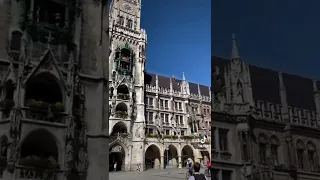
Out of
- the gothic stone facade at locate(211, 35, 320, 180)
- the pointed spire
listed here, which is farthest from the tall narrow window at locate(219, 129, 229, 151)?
the pointed spire

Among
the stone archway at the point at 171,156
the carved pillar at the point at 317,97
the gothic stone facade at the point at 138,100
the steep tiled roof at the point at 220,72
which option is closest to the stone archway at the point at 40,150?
the steep tiled roof at the point at 220,72

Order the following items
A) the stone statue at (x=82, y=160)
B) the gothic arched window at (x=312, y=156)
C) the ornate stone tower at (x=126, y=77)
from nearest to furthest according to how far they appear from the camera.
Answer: the gothic arched window at (x=312, y=156) < the stone statue at (x=82, y=160) < the ornate stone tower at (x=126, y=77)

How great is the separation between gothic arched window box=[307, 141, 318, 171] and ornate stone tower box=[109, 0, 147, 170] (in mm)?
8330

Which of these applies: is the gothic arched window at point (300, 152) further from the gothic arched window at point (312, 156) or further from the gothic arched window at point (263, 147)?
the gothic arched window at point (263, 147)

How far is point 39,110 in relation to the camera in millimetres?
3715

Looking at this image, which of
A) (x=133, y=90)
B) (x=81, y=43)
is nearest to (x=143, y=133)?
(x=133, y=90)

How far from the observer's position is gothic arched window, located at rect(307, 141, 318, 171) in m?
2.52

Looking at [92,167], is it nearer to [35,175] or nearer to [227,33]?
[35,175]

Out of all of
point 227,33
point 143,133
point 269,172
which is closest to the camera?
point 269,172

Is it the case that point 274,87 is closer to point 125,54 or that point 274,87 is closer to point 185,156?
point 185,156

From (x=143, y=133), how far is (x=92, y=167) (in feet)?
31.8

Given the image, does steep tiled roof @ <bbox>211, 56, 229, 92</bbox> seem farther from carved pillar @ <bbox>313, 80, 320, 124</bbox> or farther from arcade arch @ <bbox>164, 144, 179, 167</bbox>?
arcade arch @ <bbox>164, 144, 179, 167</bbox>

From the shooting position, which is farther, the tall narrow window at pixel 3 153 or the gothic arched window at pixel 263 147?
the tall narrow window at pixel 3 153

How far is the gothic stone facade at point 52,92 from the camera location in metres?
3.53
